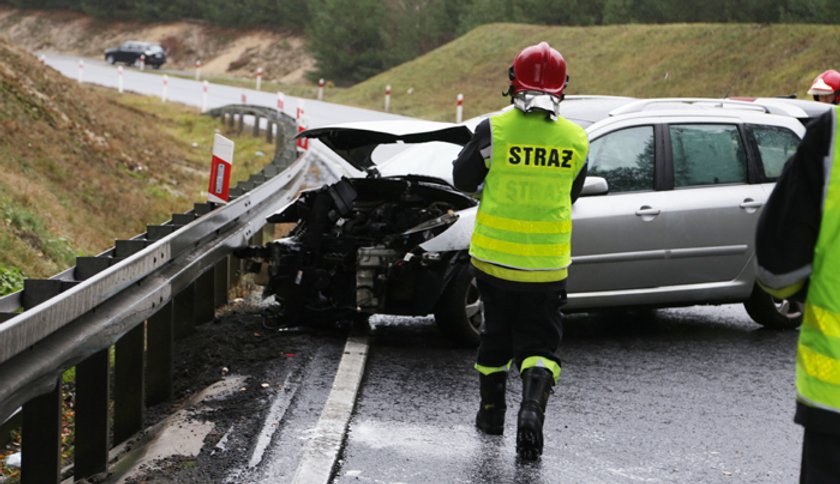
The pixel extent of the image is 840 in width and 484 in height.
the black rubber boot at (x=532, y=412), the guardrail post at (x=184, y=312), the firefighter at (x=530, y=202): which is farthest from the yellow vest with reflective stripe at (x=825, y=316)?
the guardrail post at (x=184, y=312)

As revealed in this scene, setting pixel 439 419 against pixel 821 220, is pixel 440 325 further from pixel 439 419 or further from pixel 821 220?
pixel 821 220

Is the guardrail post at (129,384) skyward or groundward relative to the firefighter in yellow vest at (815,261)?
groundward

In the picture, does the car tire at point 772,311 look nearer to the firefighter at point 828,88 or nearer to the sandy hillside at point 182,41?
the firefighter at point 828,88

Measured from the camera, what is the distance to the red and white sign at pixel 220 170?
324 inches

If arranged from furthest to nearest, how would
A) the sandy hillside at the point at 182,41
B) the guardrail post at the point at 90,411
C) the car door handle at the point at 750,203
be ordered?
the sandy hillside at the point at 182,41, the car door handle at the point at 750,203, the guardrail post at the point at 90,411

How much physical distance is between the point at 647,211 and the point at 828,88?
321cm

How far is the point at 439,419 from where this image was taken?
21.0 feet

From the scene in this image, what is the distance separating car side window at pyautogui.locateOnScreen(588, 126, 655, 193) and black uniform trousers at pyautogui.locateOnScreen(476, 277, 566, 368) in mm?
2764

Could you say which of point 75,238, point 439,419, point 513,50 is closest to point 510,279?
point 439,419

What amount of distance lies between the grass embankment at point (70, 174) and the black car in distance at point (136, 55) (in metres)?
47.1

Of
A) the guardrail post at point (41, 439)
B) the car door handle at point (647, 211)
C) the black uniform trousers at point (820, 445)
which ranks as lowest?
the guardrail post at point (41, 439)

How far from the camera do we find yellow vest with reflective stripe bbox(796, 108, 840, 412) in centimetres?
312

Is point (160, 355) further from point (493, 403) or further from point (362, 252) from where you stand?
point (362, 252)

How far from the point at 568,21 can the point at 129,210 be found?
143ft
